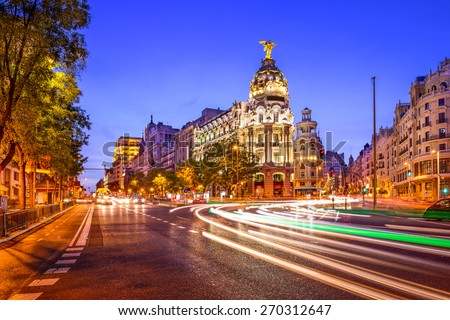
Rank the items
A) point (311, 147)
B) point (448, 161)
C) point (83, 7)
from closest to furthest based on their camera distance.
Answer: point (83, 7) → point (448, 161) → point (311, 147)

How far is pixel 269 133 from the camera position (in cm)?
10650

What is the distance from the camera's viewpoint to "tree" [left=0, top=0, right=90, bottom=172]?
54.9ft

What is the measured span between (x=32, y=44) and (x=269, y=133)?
91397mm

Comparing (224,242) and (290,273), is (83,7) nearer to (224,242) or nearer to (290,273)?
(224,242)

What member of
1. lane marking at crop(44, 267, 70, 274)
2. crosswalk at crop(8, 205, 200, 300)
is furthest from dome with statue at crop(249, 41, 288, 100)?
lane marking at crop(44, 267, 70, 274)

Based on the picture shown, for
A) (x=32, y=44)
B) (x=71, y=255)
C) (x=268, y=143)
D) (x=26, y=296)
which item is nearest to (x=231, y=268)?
(x=26, y=296)

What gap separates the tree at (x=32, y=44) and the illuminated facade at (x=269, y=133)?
285 feet

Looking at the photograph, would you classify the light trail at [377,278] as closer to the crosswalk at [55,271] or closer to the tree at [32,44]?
the crosswalk at [55,271]

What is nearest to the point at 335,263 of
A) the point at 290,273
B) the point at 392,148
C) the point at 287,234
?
the point at 290,273

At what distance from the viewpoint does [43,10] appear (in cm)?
1731

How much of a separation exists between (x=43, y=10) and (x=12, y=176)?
5516 centimetres

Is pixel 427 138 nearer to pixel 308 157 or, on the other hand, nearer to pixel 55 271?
pixel 308 157

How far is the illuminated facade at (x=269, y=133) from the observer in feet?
348

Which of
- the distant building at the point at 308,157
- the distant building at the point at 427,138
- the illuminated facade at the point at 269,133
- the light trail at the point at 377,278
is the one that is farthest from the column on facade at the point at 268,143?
the light trail at the point at 377,278
